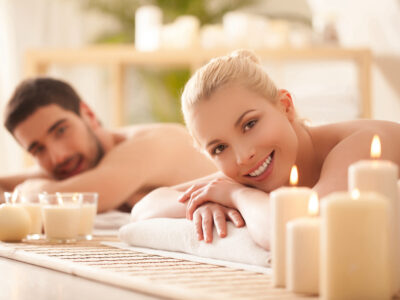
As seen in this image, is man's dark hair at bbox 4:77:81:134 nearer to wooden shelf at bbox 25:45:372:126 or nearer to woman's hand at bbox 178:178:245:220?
woman's hand at bbox 178:178:245:220

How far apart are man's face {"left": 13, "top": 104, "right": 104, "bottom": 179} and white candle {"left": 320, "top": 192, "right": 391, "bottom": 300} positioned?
1802 mm

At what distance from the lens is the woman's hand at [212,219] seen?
4.45 ft

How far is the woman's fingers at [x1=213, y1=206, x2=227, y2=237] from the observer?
134cm

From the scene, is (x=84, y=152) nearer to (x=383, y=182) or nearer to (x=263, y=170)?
(x=263, y=170)

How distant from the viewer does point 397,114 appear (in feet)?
11.8

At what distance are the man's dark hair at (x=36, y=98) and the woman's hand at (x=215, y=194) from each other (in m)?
1.16

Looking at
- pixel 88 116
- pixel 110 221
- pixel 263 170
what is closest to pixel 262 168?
pixel 263 170

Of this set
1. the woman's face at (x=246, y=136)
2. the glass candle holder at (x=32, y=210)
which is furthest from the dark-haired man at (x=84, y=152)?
the woman's face at (x=246, y=136)

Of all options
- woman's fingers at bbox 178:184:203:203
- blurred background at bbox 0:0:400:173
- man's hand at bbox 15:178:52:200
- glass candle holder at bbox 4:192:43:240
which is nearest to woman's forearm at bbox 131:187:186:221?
woman's fingers at bbox 178:184:203:203

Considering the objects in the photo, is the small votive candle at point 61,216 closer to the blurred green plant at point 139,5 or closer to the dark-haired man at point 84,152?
the dark-haired man at point 84,152

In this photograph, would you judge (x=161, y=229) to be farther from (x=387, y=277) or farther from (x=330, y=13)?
(x=330, y=13)

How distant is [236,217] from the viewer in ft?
4.57

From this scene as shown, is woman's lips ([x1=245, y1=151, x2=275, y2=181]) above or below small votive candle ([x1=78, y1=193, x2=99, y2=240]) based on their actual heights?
above

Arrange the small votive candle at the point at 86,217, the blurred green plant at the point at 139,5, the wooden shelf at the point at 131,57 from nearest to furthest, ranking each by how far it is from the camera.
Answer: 1. the small votive candle at the point at 86,217
2. the wooden shelf at the point at 131,57
3. the blurred green plant at the point at 139,5
